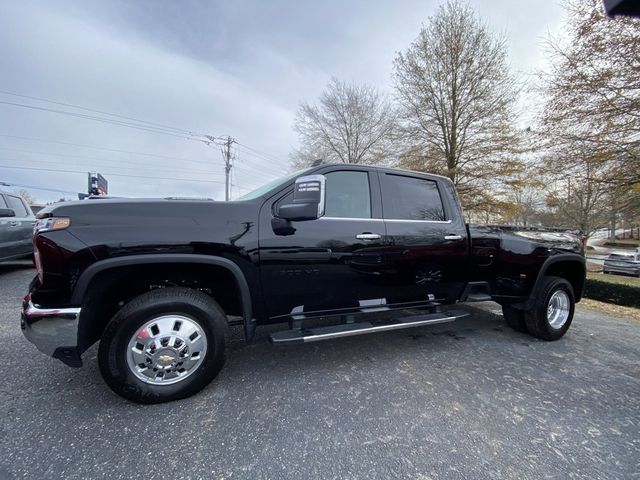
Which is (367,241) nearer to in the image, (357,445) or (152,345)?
(357,445)

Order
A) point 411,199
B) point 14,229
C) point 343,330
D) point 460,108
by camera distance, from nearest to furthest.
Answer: point 343,330
point 411,199
point 14,229
point 460,108

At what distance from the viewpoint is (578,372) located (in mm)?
2902

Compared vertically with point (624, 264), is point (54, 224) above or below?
above

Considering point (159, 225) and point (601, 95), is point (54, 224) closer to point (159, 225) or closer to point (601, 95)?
point (159, 225)

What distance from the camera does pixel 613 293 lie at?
295 inches

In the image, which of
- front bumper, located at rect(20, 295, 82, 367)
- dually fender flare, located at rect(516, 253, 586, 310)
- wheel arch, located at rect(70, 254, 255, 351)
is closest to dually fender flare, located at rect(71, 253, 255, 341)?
wheel arch, located at rect(70, 254, 255, 351)

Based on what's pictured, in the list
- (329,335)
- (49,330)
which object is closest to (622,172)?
(329,335)

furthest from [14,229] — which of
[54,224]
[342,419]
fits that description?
[342,419]

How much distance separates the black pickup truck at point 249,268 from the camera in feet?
6.68

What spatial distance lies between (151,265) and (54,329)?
686 mm

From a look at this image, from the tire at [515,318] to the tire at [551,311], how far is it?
3.1 inches

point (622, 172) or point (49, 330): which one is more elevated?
point (622, 172)

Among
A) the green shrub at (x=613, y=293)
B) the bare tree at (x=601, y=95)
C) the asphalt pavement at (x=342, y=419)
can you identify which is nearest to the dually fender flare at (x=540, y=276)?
the asphalt pavement at (x=342, y=419)

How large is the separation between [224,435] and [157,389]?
2.06 ft
